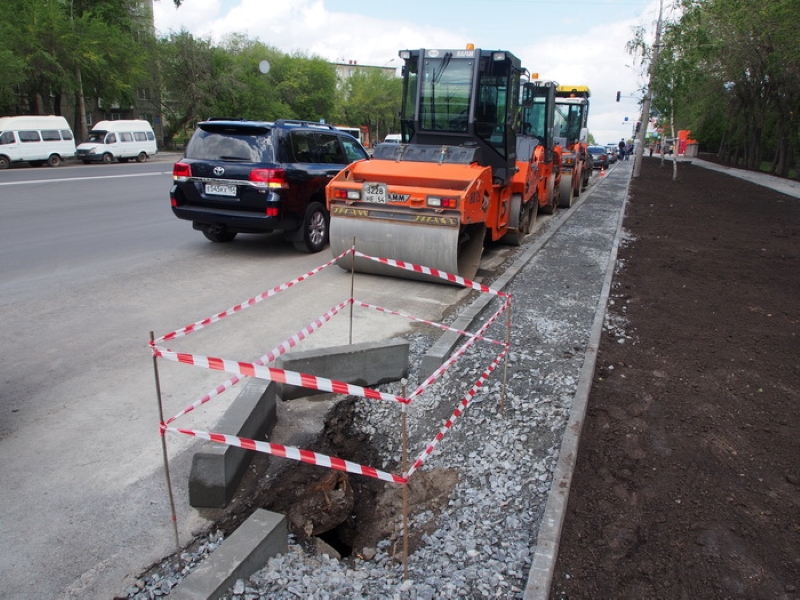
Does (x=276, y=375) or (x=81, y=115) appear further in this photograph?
(x=81, y=115)

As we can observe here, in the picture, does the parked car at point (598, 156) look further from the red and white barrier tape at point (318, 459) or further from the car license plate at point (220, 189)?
the red and white barrier tape at point (318, 459)

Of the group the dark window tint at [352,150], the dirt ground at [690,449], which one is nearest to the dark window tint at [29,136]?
the dark window tint at [352,150]

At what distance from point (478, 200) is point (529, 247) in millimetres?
3544

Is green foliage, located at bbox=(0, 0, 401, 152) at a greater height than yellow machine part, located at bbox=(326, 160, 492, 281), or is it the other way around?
green foliage, located at bbox=(0, 0, 401, 152)

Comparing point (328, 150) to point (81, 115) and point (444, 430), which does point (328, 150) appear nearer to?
point (444, 430)

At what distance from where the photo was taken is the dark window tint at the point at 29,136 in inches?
1076

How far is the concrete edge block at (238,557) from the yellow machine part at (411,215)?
16.4 ft

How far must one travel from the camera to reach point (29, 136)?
27734mm

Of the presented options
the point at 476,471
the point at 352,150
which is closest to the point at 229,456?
the point at 476,471

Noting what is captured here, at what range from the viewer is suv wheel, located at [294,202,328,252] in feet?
30.9

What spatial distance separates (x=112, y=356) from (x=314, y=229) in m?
4.78

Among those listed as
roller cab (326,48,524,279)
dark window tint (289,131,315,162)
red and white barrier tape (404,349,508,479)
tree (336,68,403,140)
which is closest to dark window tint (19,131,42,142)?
dark window tint (289,131,315,162)

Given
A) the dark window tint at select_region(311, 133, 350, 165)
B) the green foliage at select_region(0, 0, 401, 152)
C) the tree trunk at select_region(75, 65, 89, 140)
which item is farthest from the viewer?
the tree trunk at select_region(75, 65, 89, 140)

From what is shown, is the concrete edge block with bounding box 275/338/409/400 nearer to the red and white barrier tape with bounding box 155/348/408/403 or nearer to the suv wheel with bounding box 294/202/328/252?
the red and white barrier tape with bounding box 155/348/408/403
